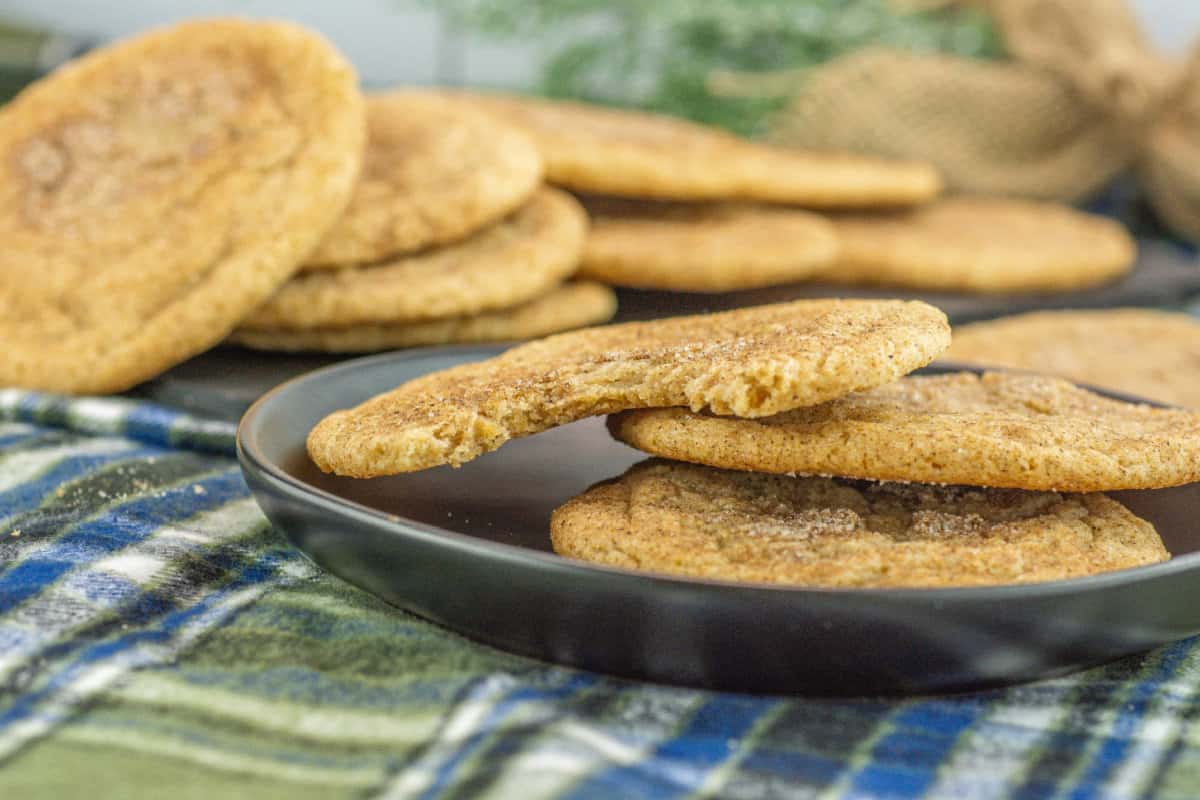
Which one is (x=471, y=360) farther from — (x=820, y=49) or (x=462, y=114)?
(x=820, y=49)

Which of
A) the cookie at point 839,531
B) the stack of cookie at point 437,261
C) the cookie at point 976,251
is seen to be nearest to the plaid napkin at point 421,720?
the cookie at point 839,531

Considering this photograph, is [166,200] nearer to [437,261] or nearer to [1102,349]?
[437,261]

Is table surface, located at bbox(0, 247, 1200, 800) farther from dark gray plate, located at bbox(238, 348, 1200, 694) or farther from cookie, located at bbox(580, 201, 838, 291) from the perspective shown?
cookie, located at bbox(580, 201, 838, 291)

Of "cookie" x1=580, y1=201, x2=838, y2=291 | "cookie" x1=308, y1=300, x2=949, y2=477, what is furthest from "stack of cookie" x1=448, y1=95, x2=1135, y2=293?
"cookie" x1=308, y1=300, x2=949, y2=477

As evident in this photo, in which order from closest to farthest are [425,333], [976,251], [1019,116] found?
[425,333] < [976,251] < [1019,116]

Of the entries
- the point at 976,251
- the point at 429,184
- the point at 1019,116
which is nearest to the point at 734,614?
the point at 429,184
